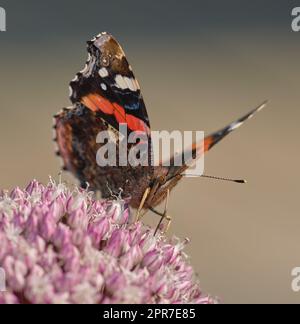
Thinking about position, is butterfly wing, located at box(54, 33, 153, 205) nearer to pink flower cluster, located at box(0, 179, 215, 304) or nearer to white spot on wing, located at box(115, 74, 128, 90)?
white spot on wing, located at box(115, 74, 128, 90)

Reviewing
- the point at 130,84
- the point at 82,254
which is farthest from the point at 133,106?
the point at 82,254

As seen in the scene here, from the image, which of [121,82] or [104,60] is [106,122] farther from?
[104,60]

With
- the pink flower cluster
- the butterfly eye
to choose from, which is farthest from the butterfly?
the pink flower cluster

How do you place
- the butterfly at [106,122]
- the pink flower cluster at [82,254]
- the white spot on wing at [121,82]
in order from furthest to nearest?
the white spot on wing at [121,82]
the butterfly at [106,122]
the pink flower cluster at [82,254]

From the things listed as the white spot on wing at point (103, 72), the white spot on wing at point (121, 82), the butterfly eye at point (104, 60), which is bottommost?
the white spot on wing at point (121, 82)

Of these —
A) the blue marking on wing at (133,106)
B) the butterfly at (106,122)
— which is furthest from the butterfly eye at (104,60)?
the blue marking on wing at (133,106)

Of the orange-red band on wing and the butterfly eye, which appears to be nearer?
the orange-red band on wing

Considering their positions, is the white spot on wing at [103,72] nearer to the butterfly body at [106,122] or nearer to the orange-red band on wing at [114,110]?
the butterfly body at [106,122]
